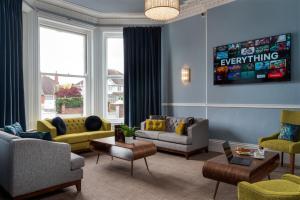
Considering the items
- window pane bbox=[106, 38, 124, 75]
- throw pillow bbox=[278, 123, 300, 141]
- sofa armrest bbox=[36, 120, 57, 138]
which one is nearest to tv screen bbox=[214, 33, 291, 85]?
throw pillow bbox=[278, 123, 300, 141]

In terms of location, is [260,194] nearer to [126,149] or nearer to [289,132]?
[126,149]

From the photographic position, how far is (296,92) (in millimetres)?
4137

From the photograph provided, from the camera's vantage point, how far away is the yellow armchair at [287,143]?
3.47 m

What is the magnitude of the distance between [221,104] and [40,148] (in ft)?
12.7

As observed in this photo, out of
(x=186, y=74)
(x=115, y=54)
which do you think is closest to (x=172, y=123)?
(x=186, y=74)

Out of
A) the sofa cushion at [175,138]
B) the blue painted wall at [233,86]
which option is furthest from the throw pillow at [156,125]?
the blue painted wall at [233,86]

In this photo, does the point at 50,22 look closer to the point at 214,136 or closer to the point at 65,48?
the point at 65,48

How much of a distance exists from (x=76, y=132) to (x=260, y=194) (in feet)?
14.6

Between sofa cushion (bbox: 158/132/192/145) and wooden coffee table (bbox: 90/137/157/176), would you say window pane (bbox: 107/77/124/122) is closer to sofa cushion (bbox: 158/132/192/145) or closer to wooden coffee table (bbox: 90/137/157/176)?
sofa cushion (bbox: 158/132/192/145)

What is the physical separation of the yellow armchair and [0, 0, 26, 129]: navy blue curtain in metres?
4.55

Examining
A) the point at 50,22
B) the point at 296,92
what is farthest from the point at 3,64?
the point at 296,92

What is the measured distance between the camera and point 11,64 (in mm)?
4406

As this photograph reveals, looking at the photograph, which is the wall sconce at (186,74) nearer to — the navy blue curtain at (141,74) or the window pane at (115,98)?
the navy blue curtain at (141,74)

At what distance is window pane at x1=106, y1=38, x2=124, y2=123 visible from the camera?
21.5 feet
